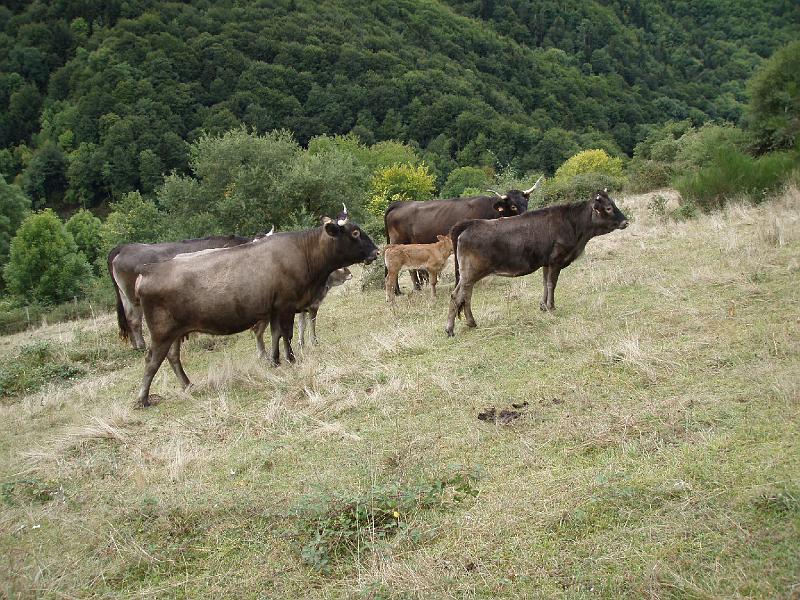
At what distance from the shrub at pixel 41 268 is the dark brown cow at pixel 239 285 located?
4031cm

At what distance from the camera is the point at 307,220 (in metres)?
25.6

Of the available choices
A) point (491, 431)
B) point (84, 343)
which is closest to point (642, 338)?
point (491, 431)

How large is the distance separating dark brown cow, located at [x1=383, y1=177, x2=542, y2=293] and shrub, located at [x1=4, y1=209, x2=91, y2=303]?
35978 mm

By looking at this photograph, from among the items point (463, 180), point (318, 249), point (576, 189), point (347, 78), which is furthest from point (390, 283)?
point (347, 78)

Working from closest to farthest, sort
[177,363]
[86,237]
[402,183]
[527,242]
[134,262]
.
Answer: [177,363], [527,242], [134,262], [402,183], [86,237]

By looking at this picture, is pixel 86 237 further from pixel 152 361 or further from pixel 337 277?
pixel 152 361

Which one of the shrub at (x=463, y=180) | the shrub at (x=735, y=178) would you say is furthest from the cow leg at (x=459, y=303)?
the shrub at (x=463, y=180)

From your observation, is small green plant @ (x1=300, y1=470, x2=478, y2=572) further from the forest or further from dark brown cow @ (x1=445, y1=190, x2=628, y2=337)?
the forest

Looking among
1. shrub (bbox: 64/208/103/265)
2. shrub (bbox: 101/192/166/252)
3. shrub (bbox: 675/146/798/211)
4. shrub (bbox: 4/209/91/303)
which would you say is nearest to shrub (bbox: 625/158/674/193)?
shrub (bbox: 675/146/798/211)

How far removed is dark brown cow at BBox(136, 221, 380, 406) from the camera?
987 cm

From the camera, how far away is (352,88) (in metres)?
110

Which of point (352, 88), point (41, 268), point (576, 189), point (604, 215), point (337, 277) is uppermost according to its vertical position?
point (604, 215)

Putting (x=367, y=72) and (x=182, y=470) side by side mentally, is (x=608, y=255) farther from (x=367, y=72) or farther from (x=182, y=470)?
(x=367, y=72)

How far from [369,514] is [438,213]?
1279cm
